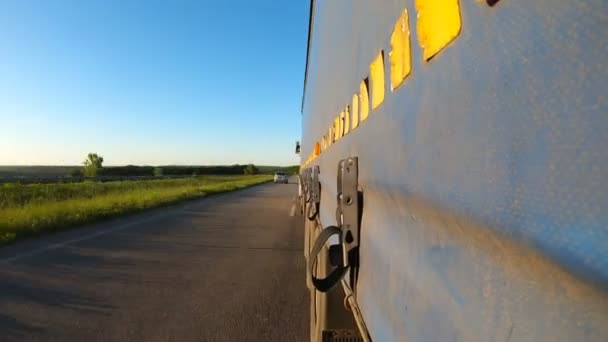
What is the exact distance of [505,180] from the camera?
1.62 feet

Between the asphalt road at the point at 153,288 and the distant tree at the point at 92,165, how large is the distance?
98.3 m

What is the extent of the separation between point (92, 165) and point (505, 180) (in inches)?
4472

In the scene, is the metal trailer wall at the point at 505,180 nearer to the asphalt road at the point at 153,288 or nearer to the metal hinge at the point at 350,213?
the metal hinge at the point at 350,213

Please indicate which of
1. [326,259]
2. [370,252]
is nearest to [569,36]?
[370,252]

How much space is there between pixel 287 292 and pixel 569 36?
487 centimetres

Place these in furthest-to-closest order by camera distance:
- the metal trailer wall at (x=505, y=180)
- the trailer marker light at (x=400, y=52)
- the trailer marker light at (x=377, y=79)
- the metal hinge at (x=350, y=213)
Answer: the metal hinge at (x=350, y=213) → the trailer marker light at (x=377, y=79) → the trailer marker light at (x=400, y=52) → the metal trailer wall at (x=505, y=180)

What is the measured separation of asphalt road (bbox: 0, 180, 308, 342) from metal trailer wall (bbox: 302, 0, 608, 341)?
318cm

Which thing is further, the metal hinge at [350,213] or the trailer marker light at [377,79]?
the metal hinge at [350,213]

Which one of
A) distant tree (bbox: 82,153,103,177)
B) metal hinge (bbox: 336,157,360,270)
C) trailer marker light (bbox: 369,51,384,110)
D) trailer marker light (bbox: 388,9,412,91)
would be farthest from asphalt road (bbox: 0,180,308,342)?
distant tree (bbox: 82,153,103,177)

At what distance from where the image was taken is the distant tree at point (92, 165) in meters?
96.2

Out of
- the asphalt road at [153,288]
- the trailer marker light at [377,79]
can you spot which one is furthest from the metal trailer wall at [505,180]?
the asphalt road at [153,288]

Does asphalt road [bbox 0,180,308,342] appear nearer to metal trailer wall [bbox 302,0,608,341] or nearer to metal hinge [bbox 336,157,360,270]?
metal hinge [bbox 336,157,360,270]

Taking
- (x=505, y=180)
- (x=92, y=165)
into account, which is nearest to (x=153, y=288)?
(x=505, y=180)

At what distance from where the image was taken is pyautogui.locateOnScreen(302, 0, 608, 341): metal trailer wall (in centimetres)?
37
